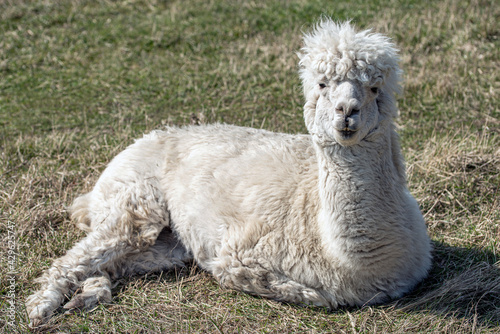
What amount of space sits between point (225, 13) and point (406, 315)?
20.9 ft

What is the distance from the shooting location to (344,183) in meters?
3.37

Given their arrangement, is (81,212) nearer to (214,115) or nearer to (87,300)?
(87,300)

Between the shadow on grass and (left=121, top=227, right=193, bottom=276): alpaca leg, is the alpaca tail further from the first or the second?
the shadow on grass

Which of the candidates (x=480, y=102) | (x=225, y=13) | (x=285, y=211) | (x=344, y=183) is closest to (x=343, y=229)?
(x=344, y=183)

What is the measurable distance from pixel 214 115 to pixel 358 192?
3.37 meters

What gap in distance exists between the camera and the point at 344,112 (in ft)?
10.2

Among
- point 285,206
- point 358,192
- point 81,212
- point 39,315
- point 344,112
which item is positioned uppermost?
point 344,112

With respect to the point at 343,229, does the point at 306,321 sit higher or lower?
lower

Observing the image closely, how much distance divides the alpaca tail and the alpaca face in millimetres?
2375

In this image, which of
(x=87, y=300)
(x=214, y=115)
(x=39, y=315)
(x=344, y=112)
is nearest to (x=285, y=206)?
(x=344, y=112)

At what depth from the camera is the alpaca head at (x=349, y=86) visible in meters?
3.13

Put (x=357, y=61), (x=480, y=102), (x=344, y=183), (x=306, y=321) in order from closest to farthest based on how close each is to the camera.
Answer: (x=357, y=61)
(x=344, y=183)
(x=306, y=321)
(x=480, y=102)

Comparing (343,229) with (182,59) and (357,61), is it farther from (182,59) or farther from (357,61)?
(182,59)

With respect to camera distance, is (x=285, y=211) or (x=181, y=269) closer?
(x=285, y=211)
